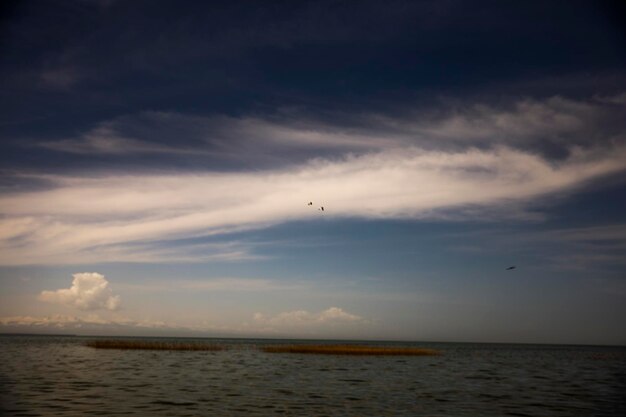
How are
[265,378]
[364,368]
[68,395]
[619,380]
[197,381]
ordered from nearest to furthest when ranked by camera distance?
1. [68,395]
2. [197,381]
3. [265,378]
4. [619,380]
5. [364,368]

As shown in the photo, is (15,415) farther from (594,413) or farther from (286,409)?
(594,413)

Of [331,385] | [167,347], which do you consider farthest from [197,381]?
[167,347]

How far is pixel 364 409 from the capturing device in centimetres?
2980

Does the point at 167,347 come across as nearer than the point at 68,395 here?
No

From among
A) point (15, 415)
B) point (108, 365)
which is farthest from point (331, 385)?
point (108, 365)

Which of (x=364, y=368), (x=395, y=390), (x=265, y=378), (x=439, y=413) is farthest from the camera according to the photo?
(x=364, y=368)

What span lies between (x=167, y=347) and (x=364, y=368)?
44886 mm

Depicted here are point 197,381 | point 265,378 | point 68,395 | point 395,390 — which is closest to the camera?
point 68,395

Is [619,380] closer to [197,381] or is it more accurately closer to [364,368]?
[364,368]

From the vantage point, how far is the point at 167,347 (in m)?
87.6

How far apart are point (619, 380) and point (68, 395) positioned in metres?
51.7

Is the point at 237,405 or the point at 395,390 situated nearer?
the point at 237,405

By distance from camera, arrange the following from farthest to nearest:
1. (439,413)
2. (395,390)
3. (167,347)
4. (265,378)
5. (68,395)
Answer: (167,347) → (265,378) → (395,390) → (68,395) → (439,413)

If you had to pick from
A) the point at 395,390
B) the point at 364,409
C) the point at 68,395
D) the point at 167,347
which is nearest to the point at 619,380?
the point at 395,390
